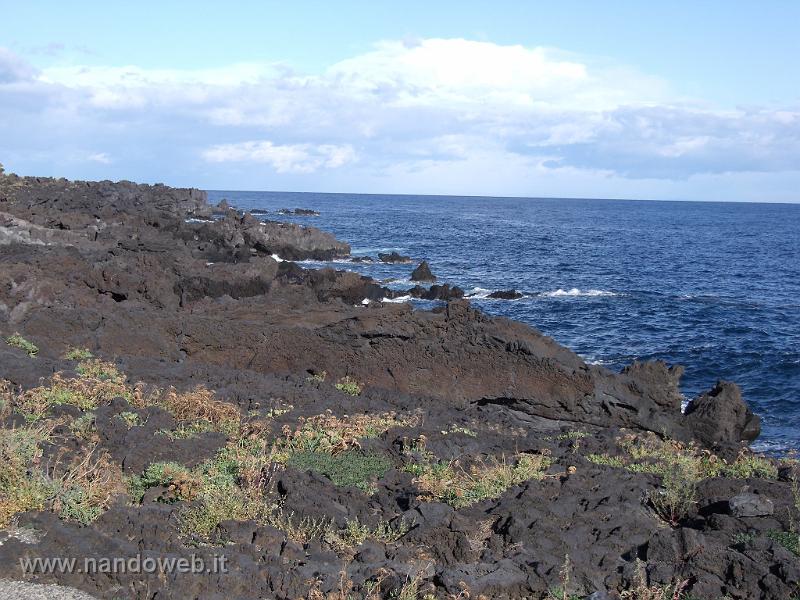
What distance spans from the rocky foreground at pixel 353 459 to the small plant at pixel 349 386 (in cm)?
7

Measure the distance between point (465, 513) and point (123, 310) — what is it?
40.2ft

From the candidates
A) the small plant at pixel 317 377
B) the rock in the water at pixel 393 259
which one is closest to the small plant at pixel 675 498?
the small plant at pixel 317 377

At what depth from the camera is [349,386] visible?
53.4 feet

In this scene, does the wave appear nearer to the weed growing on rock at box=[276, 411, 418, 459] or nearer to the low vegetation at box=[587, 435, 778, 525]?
the low vegetation at box=[587, 435, 778, 525]

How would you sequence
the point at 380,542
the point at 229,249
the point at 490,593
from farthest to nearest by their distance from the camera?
1. the point at 229,249
2. the point at 380,542
3. the point at 490,593

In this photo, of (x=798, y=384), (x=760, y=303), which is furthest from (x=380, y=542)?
(x=760, y=303)

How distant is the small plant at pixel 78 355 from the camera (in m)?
15.6

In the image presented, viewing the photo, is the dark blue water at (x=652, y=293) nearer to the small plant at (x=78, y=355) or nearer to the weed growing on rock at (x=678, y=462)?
the weed growing on rock at (x=678, y=462)

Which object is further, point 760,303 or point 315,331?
point 760,303

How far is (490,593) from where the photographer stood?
750cm

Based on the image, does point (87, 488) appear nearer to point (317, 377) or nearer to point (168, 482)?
point (168, 482)

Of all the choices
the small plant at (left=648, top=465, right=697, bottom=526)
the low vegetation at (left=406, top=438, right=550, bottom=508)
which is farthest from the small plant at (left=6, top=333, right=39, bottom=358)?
the small plant at (left=648, top=465, right=697, bottom=526)

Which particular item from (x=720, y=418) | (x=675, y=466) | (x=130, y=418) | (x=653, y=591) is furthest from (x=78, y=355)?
(x=720, y=418)

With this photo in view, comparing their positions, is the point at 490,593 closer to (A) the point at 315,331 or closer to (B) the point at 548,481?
(B) the point at 548,481
